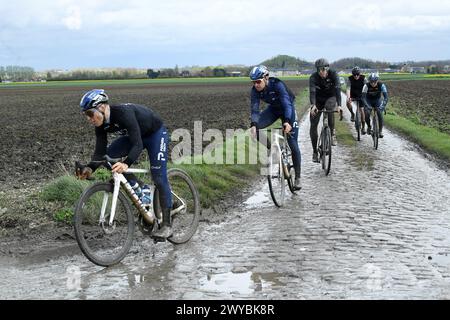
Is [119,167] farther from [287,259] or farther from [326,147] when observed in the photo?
[326,147]

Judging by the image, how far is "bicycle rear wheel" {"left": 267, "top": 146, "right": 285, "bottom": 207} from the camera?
34.5ft

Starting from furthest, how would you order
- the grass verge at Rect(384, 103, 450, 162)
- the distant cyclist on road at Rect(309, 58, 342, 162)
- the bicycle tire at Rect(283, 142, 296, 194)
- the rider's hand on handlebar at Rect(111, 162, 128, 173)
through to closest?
the grass verge at Rect(384, 103, 450, 162) → the distant cyclist on road at Rect(309, 58, 342, 162) → the bicycle tire at Rect(283, 142, 296, 194) → the rider's hand on handlebar at Rect(111, 162, 128, 173)

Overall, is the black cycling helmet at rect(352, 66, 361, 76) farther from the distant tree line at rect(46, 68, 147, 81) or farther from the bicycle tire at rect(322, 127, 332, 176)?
the distant tree line at rect(46, 68, 147, 81)

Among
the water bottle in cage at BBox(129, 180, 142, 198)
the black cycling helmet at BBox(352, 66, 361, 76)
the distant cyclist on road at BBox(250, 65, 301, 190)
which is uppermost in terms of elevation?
the black cycling helmet at BBox(352, 66, 361, 76)

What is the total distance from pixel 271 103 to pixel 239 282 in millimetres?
5330

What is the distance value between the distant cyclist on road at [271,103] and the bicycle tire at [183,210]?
213 centimetres

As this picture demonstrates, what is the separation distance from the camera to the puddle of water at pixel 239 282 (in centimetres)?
615

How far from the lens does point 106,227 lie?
287 inches

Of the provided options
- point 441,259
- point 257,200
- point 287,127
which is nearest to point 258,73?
point 287,127

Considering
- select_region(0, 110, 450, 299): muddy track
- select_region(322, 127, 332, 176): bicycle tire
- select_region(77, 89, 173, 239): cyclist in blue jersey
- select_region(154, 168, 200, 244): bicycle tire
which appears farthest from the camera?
select_region(322, 127, 332, 176): bicycle tire

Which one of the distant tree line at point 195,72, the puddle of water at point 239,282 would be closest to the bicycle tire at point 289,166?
the puddle of water at point 239,282

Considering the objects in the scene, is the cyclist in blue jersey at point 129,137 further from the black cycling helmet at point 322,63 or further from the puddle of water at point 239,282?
the black cycling helmet at point 322,63

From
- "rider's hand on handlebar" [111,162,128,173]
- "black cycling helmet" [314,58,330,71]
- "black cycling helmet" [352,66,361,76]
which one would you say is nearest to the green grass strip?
"black cycling helmet" [352,66,361,76]

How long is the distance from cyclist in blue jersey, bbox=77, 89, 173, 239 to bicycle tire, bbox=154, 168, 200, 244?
0.51 metres
